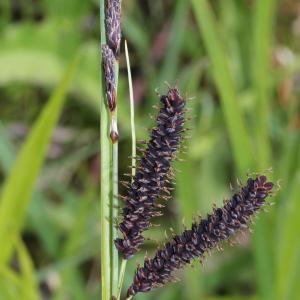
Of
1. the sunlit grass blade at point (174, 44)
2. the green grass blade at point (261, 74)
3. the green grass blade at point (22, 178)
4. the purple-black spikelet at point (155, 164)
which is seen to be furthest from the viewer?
the sunlit grass blade at point (174, 44)

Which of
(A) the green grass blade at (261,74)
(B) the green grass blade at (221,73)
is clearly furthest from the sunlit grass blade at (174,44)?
(B) the green grass blade at (221,73)

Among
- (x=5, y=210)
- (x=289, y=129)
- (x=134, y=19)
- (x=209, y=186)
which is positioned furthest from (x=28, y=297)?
(x=134, y=19)

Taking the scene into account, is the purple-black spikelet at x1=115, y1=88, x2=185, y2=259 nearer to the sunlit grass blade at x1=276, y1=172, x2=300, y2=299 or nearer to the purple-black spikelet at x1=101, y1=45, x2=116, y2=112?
the purple-black spikelet at x1=101, y1=45, x2=116, y2=112

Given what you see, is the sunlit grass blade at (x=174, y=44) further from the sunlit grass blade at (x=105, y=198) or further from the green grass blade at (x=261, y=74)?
the sunlit grass blade at (x=105, y=198)

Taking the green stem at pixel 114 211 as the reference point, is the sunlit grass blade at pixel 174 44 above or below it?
above

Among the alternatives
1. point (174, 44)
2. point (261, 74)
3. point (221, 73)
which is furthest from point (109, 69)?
point (174, 44)

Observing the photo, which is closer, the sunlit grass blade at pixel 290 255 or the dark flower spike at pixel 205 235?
the dark flower spike at pixel 205 235

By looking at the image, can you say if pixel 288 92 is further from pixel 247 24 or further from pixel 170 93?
pixel 170 93
